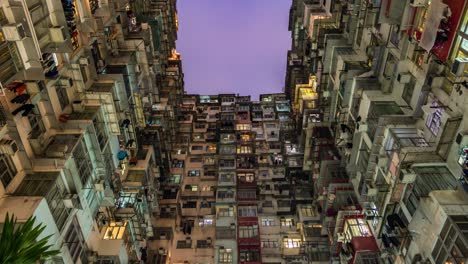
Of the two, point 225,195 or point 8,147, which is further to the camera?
point 225,195

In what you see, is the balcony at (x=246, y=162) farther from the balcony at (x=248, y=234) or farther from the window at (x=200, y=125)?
the window at (x=200, y=125)

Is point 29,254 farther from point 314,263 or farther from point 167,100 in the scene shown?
point 167,100

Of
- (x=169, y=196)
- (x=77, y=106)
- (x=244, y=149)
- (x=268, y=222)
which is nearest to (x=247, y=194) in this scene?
(x=268, y=222)

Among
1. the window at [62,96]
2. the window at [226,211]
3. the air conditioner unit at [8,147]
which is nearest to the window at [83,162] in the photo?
the window at [62,96]

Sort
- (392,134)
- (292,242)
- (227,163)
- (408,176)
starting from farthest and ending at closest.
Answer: (227,163) → (292,242) → (392,134) → (408,176)

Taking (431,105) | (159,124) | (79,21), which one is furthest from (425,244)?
(159,124)

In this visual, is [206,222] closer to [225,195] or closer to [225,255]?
[225,195]
